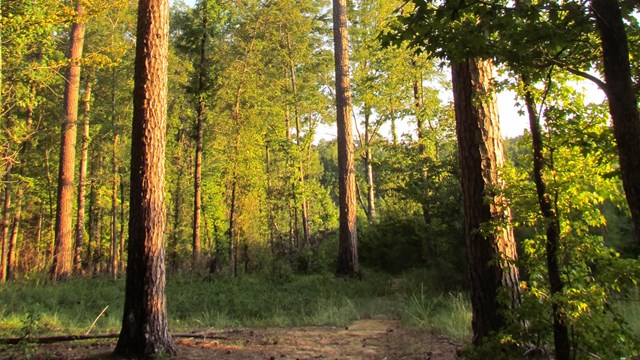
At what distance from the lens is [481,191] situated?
4.52 m

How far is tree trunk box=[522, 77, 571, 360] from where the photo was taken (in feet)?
10.7

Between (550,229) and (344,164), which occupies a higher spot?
(344,164)

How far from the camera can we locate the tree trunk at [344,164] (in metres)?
13.5

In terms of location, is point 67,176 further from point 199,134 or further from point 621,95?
point 621,95

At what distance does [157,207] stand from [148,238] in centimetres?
38

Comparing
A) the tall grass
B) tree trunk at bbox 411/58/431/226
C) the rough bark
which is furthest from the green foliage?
the rough bark

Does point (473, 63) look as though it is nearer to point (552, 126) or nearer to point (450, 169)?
point (552, 126)

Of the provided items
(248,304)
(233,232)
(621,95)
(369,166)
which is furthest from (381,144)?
(621,95)

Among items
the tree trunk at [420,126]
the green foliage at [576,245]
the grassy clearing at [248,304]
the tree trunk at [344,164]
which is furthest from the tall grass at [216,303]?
the green foliage at [576,245]

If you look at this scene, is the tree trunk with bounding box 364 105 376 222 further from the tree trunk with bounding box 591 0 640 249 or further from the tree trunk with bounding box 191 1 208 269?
the tree trunk with bounding box 591 0 640 249

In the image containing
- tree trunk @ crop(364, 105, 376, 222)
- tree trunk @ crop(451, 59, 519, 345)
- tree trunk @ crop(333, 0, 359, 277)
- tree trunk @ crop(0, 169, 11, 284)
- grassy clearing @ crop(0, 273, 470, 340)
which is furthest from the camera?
tree trunk @ crop(364, 105, 376, 222)

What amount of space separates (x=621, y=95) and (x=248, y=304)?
9432 millimetres

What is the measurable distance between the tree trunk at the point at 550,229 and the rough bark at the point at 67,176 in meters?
14.4

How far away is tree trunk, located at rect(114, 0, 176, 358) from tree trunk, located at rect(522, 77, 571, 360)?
4.09 metres
